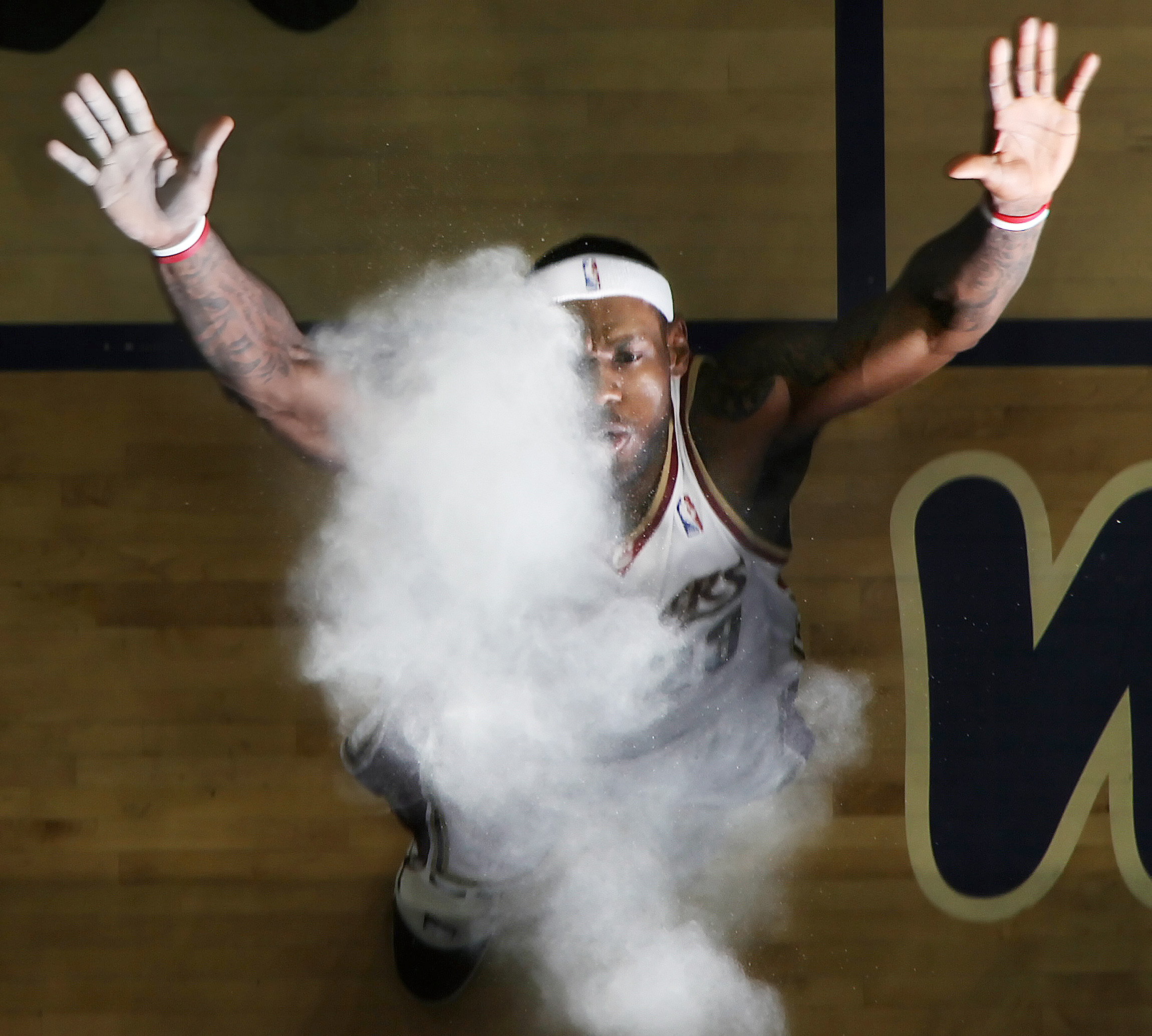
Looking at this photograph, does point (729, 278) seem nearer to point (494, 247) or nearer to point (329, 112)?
point (494, 247)

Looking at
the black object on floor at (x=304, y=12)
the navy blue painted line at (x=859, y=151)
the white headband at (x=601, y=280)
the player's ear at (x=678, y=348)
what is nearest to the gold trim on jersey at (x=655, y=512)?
the player's ear at (x=678, y=348)

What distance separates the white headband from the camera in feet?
5.92

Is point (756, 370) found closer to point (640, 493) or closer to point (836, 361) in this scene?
point (836, 361)

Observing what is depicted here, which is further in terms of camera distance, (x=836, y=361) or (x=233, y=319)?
(x=836, y=361)

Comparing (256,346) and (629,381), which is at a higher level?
(256,346)

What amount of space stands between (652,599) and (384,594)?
0.55 meters

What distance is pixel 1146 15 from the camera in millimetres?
1921

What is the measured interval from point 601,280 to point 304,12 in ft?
2.86

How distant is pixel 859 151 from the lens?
1891 mm

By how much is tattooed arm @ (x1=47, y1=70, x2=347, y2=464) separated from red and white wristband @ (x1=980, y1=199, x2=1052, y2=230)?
1.32 metres

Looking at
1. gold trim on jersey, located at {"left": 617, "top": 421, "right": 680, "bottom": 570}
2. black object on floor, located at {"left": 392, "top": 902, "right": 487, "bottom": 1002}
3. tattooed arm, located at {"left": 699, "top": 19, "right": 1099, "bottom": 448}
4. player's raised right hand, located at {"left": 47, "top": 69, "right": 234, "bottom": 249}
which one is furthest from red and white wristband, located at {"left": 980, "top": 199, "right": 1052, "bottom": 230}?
black object on floor, located at {"left": 392, "top": 902, "right": 487, "bottom": 1002}

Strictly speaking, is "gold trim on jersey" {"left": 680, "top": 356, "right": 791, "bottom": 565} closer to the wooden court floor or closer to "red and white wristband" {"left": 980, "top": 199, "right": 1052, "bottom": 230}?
the wooden court floor

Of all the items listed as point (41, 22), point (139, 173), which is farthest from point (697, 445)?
point (41, 22)

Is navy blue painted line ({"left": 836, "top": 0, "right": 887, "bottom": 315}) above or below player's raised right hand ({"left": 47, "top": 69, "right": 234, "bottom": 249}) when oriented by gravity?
below
